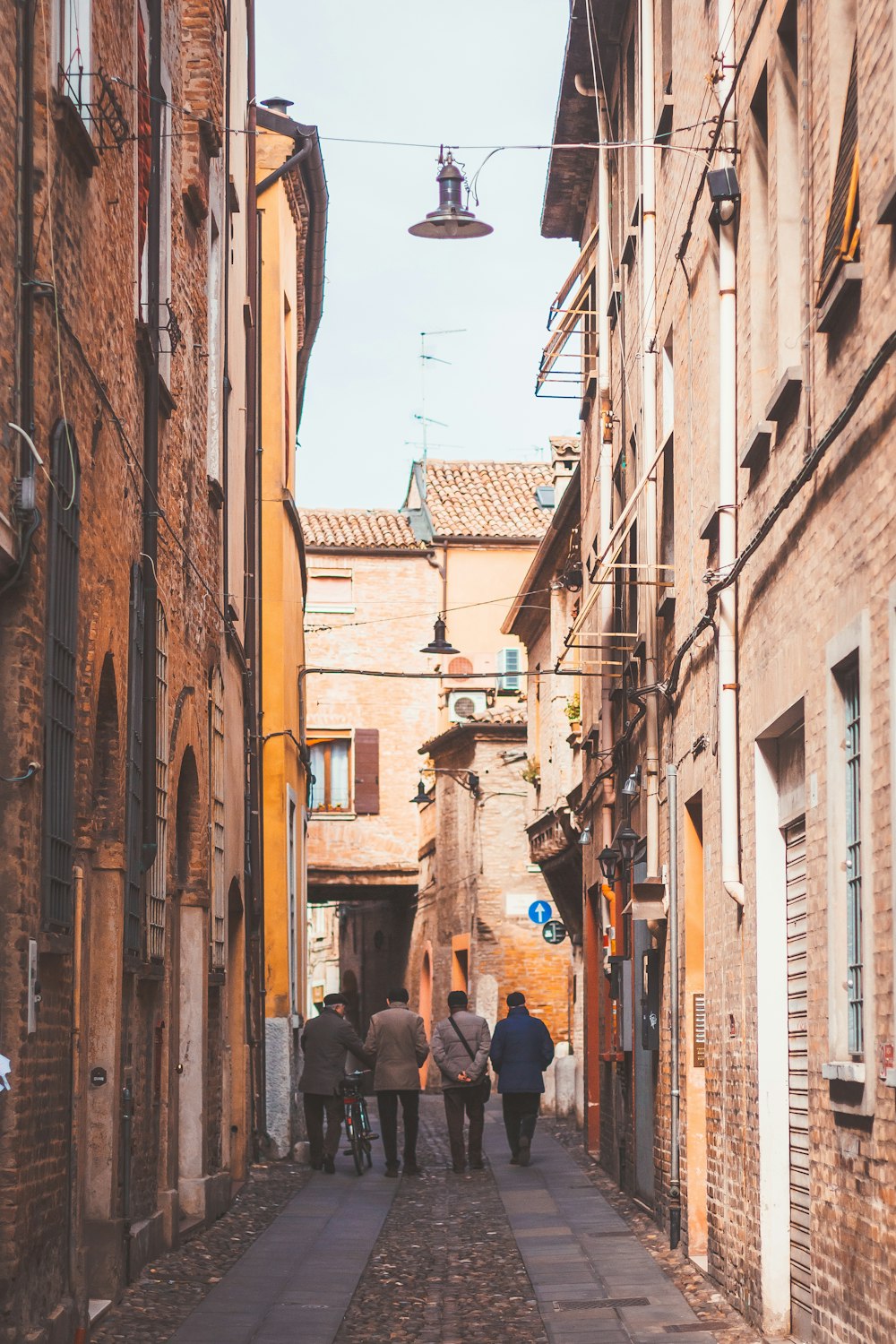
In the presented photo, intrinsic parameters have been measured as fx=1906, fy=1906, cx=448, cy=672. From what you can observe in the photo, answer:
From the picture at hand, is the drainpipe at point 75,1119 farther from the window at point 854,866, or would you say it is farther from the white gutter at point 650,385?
the white gutter at point 650,385

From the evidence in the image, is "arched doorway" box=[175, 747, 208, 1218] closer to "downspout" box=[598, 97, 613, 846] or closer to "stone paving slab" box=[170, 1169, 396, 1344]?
"stone paving slab" box=[170, 1169, 396, 1344]

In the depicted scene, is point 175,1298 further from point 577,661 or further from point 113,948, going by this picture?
point 577,661

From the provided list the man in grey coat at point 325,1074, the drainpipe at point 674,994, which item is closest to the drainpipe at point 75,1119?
the drainpipe at point 674,994

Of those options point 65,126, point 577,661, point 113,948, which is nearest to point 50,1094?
point 113,948

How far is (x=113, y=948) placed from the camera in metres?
10.2

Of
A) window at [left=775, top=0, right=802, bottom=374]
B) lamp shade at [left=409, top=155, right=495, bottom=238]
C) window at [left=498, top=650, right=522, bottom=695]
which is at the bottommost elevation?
window at [left=775, top=0, right=802, bottom=374]

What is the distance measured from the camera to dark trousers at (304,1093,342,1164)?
60.6 ft

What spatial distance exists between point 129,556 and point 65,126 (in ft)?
10.1

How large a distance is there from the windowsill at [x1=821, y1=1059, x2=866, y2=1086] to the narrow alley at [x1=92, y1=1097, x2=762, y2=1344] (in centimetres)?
219

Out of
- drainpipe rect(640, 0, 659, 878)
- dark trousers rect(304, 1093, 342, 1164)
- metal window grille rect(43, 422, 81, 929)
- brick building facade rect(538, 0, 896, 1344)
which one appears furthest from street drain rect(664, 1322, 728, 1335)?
dark trousers rect(304, 1093, 342, 1164)

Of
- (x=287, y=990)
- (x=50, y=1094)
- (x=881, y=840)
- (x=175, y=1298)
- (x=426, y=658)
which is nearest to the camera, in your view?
(x=881, y=840)

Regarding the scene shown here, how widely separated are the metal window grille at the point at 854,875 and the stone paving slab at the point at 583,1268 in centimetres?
242

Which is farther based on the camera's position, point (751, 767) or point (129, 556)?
point (129, 556)

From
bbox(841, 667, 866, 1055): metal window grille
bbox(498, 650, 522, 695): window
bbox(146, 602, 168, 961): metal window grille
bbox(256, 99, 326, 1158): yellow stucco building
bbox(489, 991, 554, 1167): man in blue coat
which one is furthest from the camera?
bbox(498, 650, 522, 695): window
